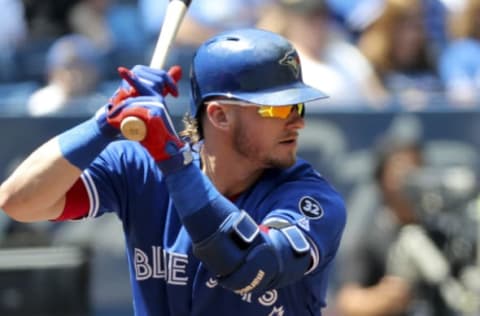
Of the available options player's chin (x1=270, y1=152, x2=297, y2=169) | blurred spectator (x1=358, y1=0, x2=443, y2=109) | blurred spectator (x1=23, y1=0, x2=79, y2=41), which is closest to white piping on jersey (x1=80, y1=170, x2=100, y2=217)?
player's chin (x1=270, y1=152, x2=297, y2=169)

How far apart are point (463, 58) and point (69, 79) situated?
2.53 meters

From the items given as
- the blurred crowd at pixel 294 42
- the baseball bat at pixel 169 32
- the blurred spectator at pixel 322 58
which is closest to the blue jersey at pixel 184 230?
the baseball bat at pixel 169 32

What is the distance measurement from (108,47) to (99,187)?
4.61 metres

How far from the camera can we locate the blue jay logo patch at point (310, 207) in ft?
11.2

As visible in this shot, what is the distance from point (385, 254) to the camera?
662 cm

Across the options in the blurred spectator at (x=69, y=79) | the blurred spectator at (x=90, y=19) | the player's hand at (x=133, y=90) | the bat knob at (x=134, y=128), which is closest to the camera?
the bat knob at (x=134, y=128)

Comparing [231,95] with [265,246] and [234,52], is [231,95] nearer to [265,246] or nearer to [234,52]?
[234,52]

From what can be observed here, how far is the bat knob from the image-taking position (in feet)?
10.1

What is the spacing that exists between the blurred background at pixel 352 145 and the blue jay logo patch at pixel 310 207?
2719 millimetres

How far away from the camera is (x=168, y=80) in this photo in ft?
10.9

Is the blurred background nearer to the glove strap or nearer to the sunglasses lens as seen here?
the sunglasses lens

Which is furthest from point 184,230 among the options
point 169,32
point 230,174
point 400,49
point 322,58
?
point 400,49

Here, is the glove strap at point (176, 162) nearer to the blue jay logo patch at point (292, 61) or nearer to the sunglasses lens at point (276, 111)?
the sunglasses lens at point (276, 111)

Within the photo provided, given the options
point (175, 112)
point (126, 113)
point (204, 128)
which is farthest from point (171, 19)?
point (175, 112)
